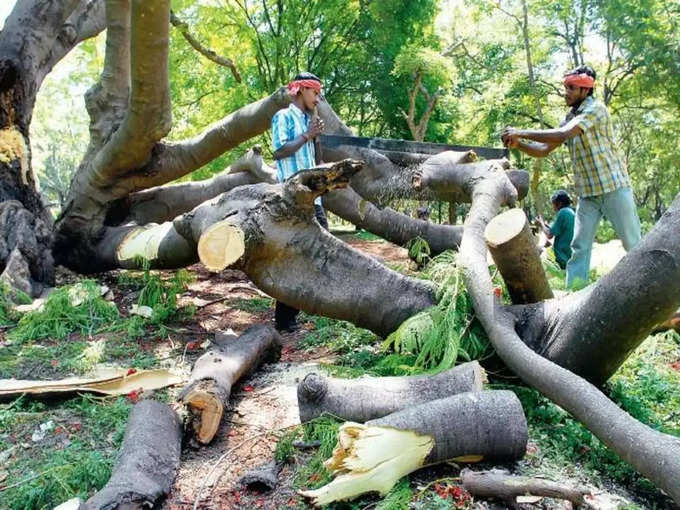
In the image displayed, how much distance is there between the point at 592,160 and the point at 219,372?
352 centimetres

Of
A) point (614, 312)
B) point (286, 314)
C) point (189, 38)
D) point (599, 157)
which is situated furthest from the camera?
point (189, 38)

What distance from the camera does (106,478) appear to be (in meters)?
2.35

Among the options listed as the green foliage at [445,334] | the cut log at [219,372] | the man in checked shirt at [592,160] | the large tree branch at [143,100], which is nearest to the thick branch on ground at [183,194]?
the large tree branch at [143,100]

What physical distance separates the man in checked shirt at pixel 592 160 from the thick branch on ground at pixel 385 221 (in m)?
2.04

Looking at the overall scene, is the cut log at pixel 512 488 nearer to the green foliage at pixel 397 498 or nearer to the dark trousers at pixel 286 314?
the green foliage at pixel 397 498

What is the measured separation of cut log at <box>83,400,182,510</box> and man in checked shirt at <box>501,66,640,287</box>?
Result: 10.4ft

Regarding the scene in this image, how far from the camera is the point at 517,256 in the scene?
319 centimetres

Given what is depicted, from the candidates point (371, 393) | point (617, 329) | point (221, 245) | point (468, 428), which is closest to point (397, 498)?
point (468, 428)

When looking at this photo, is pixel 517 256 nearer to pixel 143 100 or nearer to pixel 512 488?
pixel 512 488

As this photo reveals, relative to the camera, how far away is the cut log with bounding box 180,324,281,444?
2803mm

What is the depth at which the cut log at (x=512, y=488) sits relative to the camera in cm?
207

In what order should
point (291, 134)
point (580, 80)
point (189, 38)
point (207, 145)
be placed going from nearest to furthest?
1. point (580, 80)
2. point (291, 134)
3. point (207, 145)
4. point (189, 38)

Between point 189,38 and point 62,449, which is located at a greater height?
point 189,38

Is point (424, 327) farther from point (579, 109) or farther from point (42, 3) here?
point (42, 3)
